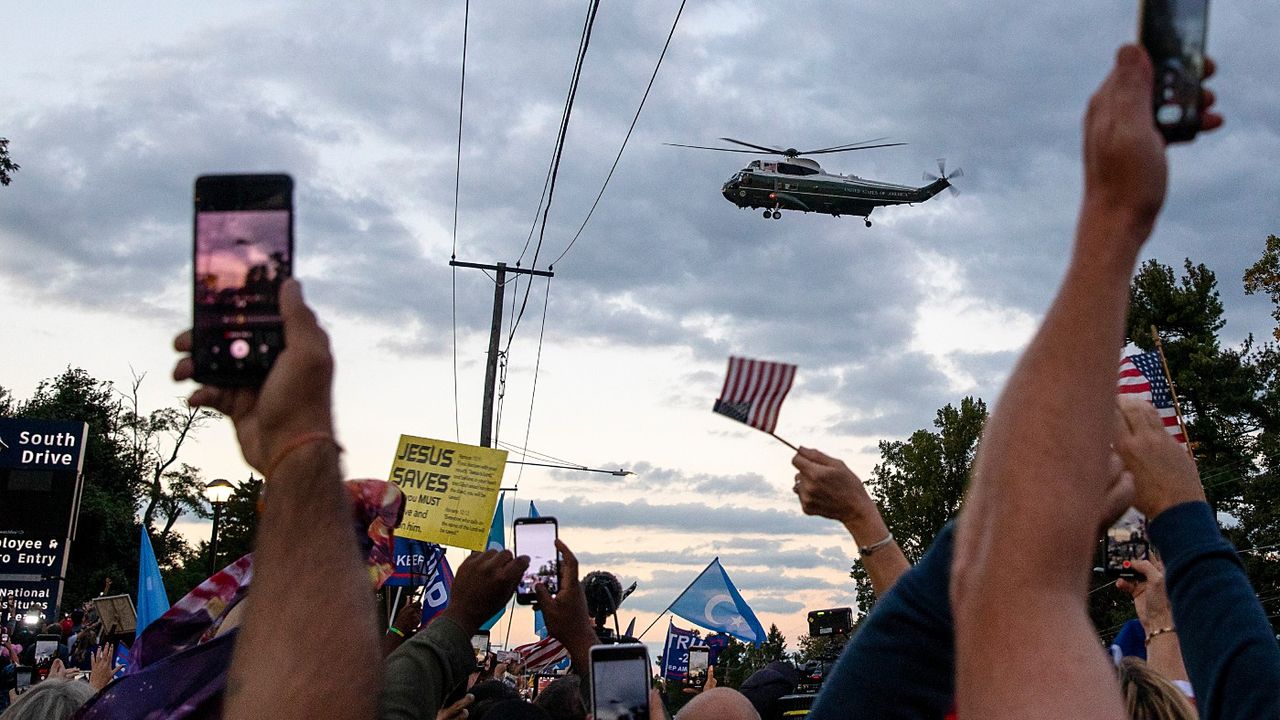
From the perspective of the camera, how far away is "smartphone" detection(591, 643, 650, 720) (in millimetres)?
3281

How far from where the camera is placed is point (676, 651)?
20578mm

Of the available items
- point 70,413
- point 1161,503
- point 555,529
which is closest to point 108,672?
point 555,529

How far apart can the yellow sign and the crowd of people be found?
7.75m

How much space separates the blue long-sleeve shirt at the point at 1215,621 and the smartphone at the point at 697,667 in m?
8.87

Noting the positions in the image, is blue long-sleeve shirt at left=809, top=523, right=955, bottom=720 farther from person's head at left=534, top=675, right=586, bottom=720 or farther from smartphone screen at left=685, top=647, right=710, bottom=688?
smartphone screen at left=685, top=647, right=710, bottom=688

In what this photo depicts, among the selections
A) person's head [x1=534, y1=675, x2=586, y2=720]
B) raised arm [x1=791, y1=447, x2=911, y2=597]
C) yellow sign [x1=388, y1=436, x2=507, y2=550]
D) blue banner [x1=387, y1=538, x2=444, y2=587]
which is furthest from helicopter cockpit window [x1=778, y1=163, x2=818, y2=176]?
raised arm [x1=791, y1=447, x2=911, y2=597]

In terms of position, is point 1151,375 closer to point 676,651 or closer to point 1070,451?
point 1070,451

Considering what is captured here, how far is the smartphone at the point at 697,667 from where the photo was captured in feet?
36.5

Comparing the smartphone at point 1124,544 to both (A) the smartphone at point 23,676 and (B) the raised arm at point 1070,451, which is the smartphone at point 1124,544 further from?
(A) the smartphone at point 23,676

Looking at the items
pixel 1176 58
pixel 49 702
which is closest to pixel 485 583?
pixel 49 702

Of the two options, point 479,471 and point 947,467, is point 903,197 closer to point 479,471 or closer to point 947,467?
point 947,467

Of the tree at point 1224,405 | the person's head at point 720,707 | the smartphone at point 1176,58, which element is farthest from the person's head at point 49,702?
the tree at point 1224,405

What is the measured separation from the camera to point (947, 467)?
205 ft

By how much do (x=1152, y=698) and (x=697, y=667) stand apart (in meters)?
9.53
